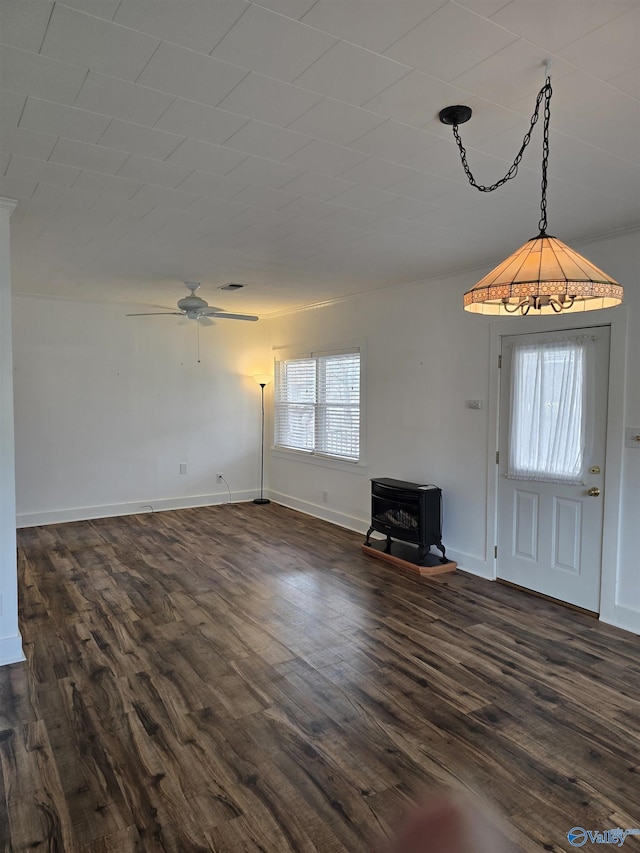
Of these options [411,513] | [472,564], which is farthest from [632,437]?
[411,513]

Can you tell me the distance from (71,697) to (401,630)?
199cm

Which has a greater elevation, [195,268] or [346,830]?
[195,268]

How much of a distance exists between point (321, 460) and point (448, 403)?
2.23 m

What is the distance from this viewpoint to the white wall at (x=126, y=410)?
6.18m

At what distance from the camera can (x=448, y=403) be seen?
4.95 meters

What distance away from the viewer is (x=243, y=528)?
20.5 ft

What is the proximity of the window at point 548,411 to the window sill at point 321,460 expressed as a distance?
2058 mm

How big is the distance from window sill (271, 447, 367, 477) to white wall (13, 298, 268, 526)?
0.48 meters

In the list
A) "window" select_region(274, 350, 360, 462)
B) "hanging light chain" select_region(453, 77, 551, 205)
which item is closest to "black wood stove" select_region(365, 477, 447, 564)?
"window" select_region(274, 350, 360, 462)

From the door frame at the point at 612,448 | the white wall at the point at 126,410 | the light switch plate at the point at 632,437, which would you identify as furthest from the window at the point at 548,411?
the white wall at the point at 126,410

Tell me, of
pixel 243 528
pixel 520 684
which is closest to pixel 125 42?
pixel 520 684

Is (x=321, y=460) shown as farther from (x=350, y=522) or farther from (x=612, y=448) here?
(x=612, y=448)

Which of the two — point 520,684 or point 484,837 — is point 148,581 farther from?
point 484,837

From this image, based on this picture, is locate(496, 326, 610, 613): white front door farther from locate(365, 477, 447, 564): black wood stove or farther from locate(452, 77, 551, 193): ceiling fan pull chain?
locate(452, 77, 551, 193): ceiling fan pull chain
